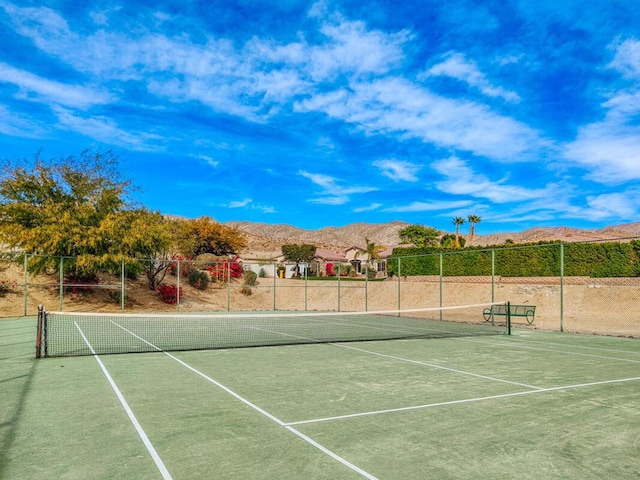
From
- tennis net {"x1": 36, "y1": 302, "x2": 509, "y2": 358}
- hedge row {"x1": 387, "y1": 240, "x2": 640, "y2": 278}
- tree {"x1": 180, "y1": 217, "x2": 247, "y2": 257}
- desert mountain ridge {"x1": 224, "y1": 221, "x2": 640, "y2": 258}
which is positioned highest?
desert mountain ridge {"x1": 224, "y1": 221, "x2": 640, "y2": 258}

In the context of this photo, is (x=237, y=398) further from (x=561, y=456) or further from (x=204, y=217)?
(x=204, y=217)

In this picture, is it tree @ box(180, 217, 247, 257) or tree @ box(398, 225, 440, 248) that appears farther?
tree @ box(398, 225, 440, 248)

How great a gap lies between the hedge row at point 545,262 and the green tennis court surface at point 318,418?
17301 millimetres

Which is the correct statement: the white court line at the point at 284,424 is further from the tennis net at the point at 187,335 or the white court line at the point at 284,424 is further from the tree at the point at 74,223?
the tree at the point at 74,223

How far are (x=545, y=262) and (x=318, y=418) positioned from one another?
107 ft

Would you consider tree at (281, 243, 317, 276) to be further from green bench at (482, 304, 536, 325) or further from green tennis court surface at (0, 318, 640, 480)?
green tennis court surface at (0, 318, 640, 480)

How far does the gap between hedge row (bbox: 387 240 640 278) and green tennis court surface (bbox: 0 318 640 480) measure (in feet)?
56.8

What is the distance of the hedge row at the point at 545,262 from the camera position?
3022 cm

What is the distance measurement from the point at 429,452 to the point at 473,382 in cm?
370

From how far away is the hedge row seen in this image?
3022 cm

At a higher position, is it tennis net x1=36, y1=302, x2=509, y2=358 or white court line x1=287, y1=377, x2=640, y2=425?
white court line x1=287, y1=377, x2=640, y2=425

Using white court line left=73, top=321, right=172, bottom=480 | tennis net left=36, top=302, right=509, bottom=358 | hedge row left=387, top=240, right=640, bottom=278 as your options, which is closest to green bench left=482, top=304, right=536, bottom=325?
tennis net left=36, top=302, right=509, bottom=358

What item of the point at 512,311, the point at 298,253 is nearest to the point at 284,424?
the point at 512,311

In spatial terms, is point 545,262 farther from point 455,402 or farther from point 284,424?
point 284,424
